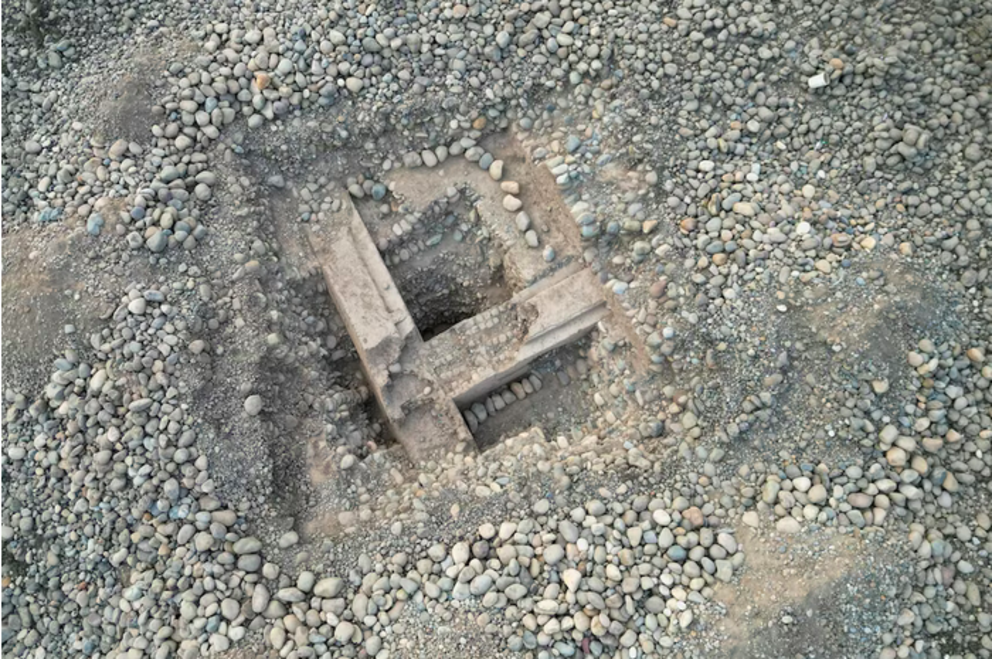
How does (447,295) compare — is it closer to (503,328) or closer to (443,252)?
(443,252)

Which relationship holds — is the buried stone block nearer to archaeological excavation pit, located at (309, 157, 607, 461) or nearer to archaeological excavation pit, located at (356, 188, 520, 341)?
archaeological excavation pit, located at (309, 157, 607, 461)

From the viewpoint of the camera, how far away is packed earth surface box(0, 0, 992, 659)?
12.0ft

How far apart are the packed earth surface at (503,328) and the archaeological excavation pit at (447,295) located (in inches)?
0.9

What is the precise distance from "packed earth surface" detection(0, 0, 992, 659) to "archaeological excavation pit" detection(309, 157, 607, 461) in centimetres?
2

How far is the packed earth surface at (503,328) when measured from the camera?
366 centimetres

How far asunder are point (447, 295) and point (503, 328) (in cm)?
51

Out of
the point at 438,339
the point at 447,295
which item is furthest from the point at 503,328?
the point at 447,295

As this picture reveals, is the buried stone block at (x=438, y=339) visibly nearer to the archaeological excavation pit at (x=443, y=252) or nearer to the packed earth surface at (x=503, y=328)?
the packed earth surface at (x=503, y=328)

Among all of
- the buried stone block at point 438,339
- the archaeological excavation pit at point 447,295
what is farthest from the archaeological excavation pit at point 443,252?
the buried stone block at point 438,339

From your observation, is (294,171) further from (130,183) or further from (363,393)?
(363,393)

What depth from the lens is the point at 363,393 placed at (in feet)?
15.0

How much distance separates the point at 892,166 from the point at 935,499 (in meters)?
1.67

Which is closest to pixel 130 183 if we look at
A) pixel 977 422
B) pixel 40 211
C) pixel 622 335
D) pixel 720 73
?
pixel 40 211

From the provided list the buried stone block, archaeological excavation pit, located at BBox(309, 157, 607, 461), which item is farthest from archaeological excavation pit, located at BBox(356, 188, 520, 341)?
the buried stone block
